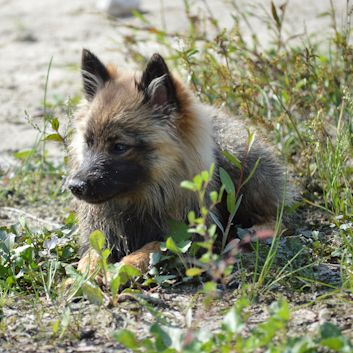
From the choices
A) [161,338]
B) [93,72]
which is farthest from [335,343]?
[93,72]

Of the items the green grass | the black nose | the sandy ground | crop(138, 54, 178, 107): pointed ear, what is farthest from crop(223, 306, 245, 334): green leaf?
the sandy ground

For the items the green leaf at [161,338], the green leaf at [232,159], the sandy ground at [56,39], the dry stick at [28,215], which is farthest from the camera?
the sandy ground at [56,39]

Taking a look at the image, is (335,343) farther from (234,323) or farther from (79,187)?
(79,187)

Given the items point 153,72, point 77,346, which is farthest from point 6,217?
point 77,346

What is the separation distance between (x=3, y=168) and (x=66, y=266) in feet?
7.76

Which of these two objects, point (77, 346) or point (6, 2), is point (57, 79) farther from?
point (77, 346)

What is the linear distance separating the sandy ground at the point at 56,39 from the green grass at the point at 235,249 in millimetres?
1209

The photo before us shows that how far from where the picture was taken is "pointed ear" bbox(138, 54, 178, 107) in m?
4.64

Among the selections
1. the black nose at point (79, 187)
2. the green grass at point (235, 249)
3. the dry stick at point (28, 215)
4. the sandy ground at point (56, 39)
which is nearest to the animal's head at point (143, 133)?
the black nose at point (79, 187)

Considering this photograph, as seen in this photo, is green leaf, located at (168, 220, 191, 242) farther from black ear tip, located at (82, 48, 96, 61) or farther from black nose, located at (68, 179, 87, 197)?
black ear tip, located at (82, 48, 96, 61)

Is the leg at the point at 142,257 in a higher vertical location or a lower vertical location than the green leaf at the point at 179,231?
lower

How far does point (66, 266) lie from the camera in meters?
4.37

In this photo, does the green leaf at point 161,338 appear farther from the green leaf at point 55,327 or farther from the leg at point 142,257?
the leg at point 142,257

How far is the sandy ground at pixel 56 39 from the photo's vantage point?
25.9 feet
